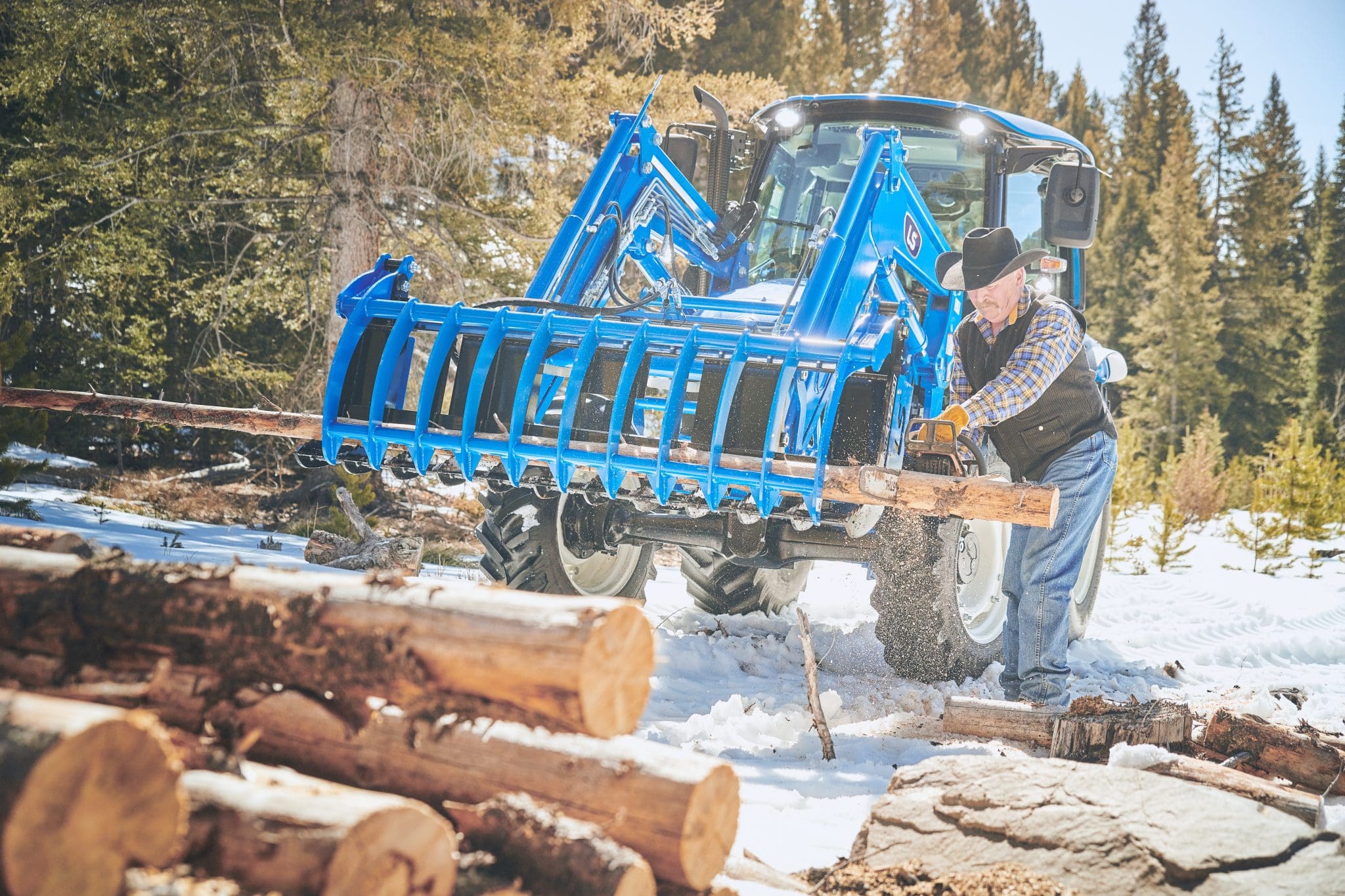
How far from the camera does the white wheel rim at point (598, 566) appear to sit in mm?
5453

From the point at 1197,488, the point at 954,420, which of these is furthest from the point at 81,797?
the point at 1197,488

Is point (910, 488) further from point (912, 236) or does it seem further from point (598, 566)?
point (598, 566)

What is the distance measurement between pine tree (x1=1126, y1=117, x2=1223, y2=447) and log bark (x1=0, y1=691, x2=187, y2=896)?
35.4 m

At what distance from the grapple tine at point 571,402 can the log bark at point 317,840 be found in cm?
249

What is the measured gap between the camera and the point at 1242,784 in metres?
3.36

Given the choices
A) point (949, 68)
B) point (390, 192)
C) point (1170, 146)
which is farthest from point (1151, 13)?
point (390, 192)

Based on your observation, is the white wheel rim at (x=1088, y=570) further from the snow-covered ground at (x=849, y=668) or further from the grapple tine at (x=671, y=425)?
the grapple tine at (x=671, y=425)

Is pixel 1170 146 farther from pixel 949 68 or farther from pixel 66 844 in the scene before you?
pixel 66 844

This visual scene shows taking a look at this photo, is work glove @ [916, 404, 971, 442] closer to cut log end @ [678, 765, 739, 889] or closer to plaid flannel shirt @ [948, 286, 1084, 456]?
plaid flannel shirt @ [948, 286, 1084, 456]

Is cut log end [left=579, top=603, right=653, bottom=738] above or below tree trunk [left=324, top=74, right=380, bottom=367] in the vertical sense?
below

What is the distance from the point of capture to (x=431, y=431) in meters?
4.59

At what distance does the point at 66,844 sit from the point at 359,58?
8.36 meters

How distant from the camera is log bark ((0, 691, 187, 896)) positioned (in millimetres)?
1547

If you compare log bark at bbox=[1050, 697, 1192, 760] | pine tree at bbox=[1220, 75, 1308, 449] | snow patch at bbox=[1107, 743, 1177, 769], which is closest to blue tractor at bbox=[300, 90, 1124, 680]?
log bark at bbox=[1050, 697, 1192, 760]
